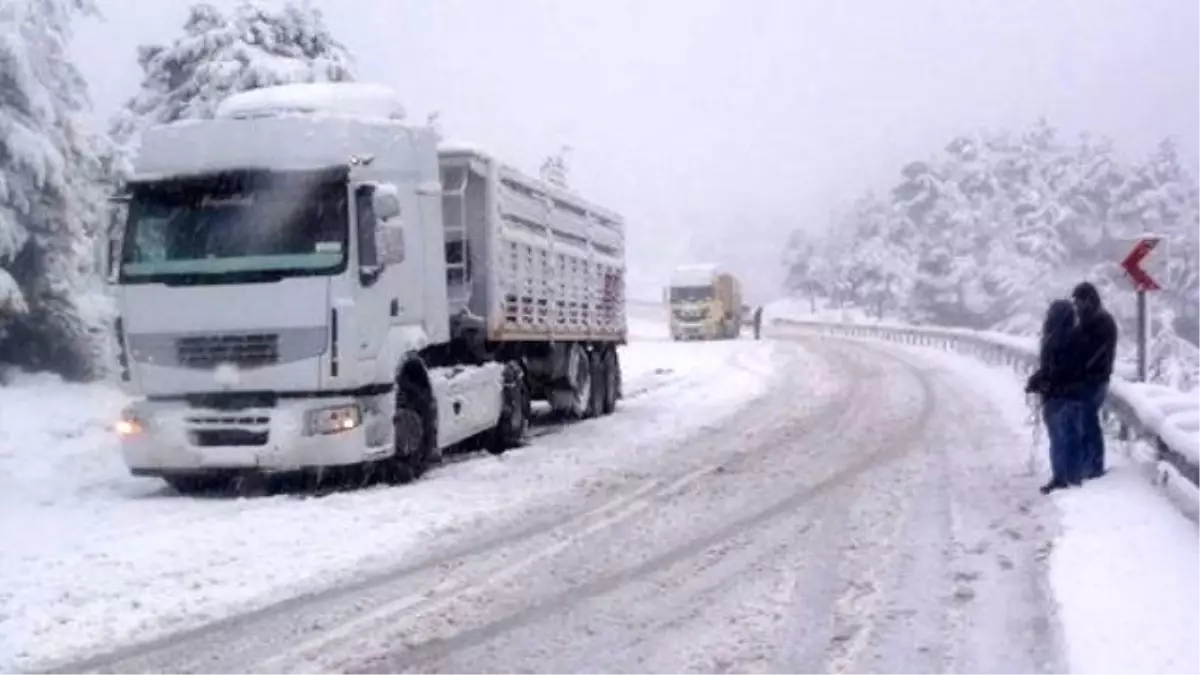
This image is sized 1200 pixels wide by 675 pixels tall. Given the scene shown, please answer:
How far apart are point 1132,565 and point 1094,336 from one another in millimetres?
3825

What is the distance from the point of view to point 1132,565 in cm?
762

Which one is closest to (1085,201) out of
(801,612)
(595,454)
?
(595,454)

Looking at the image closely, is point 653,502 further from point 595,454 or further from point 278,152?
point 278,152

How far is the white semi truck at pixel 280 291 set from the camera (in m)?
11.5

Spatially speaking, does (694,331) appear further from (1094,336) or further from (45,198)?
(1094,336)

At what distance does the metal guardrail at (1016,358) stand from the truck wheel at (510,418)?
6779 mm

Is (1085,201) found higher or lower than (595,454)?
higher

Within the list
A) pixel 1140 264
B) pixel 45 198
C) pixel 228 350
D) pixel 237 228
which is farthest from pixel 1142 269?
pixel 45 198

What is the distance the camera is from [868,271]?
99.2 m

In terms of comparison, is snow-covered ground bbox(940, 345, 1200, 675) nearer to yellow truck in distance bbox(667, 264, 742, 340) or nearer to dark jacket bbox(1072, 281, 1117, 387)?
dark jacket bbox(1072, 281, 1117, 387)

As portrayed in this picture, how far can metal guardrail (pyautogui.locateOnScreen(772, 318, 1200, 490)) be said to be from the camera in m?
9.84

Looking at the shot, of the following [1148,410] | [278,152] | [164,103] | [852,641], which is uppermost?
[164,103]

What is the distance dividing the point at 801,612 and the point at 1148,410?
5156 millimetres

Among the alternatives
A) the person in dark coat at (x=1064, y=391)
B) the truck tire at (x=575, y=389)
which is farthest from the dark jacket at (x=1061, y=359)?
the truck tire at (x=575, y=389)
